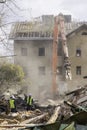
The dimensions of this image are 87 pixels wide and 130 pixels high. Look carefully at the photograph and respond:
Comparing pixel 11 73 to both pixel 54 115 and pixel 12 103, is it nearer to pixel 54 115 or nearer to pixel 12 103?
pixel 12 103

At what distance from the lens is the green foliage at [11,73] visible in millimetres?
44228

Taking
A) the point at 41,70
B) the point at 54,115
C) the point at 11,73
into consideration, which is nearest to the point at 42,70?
the point at 41,70

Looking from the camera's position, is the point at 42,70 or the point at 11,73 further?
the point at 42,70

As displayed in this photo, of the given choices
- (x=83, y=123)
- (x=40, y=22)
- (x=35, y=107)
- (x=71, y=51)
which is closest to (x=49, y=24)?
(x=40, y=22)

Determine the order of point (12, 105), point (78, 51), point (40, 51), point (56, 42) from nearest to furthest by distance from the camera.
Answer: point (12, 105), point (56, 42), point (78, 51), point (40, 51)

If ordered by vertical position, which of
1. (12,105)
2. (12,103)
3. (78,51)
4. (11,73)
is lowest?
(12,105)

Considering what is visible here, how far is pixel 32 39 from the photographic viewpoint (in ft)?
166

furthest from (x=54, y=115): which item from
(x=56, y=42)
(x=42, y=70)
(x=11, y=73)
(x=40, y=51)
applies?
(x=40, y=51)

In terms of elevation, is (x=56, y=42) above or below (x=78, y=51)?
above

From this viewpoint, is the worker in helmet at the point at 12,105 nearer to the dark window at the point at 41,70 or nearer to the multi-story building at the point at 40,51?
the multi-story building at the point at 40,51

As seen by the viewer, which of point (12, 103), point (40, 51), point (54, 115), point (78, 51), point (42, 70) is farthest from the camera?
point (40, 51)

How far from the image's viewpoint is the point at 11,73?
44.5 metres

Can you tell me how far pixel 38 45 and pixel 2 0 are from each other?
34114mm

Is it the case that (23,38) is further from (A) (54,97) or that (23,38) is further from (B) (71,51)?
(A) (54,97)
